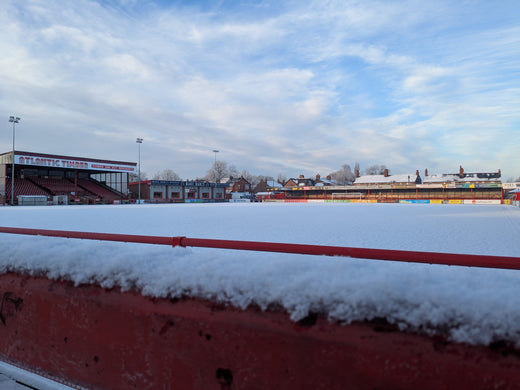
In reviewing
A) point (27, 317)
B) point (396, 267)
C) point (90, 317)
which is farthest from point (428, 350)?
point (27, 317)

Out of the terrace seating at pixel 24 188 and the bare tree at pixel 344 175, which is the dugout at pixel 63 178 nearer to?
the terrace seating at pixel 24 188

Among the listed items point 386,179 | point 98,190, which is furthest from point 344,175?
point 98,190

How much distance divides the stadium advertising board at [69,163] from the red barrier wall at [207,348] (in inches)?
2019

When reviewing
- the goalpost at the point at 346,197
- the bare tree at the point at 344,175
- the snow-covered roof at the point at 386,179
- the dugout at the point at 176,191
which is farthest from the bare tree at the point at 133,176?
the bare tree at the point at 344,175

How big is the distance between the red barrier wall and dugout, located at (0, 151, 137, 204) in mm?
43298

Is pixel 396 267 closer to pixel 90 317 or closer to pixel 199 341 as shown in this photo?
pixel 199 341

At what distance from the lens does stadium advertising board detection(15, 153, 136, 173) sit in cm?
4303

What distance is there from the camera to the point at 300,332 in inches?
41.2

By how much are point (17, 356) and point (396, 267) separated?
1962 millimetres

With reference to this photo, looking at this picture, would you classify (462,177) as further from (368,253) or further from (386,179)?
(368,253)

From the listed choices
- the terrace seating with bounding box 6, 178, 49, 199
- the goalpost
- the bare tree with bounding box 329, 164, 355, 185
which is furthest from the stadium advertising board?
the bare tree with bounding box 329, 164, 355, 185

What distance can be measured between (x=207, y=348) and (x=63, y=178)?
60.8 m

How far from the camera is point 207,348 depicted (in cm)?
119

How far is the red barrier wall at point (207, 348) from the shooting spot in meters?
0.91
